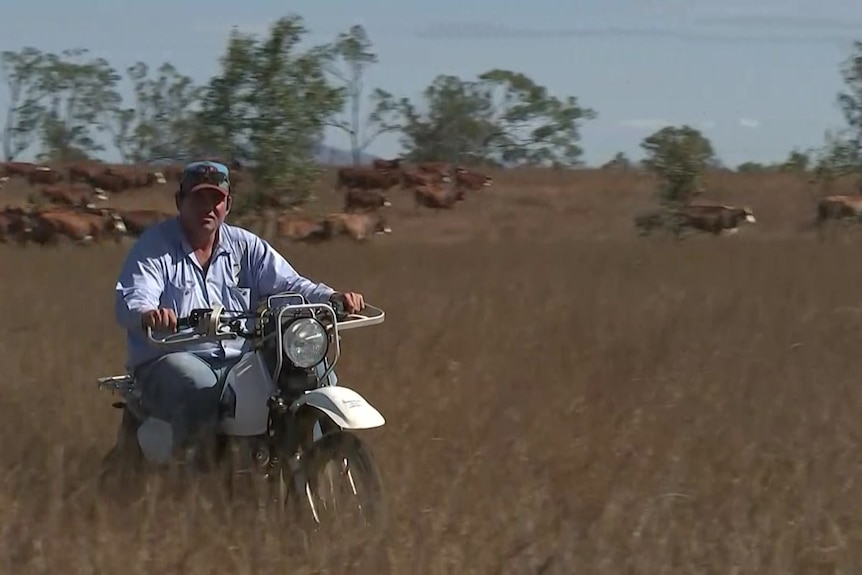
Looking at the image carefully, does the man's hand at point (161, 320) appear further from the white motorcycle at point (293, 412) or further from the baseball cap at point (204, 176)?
the baseball cap at point (204, 176)

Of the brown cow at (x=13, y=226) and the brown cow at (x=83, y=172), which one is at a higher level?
the brown cow at (x=83, y=172)

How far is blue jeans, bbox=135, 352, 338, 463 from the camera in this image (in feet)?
19.2

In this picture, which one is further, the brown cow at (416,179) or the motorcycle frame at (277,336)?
the brown cow at (416,179)

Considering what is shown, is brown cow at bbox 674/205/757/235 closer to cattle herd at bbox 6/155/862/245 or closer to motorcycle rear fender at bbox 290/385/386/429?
cattle herd at bbox 6/155/862/245

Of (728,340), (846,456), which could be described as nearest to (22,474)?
(846,456)

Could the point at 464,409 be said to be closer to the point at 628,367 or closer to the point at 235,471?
the point at 628,367

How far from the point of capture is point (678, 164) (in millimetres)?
30562

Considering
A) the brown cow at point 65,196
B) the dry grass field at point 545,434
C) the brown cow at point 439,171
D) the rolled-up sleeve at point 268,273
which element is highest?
the rolled-up sleeve at point 268,273

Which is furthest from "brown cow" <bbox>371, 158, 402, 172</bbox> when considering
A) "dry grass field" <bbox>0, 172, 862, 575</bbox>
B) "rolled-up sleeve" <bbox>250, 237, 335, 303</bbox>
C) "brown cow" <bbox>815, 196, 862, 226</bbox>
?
"rolled-up sleeve" <bbox>250, 237, 335, 303</bbox>

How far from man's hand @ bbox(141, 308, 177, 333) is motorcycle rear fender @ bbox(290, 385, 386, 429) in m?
0.54

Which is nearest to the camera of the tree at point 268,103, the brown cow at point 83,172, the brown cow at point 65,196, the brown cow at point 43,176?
the tree at point 268,103

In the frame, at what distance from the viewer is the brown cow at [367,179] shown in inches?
1953

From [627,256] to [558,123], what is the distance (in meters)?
47.1

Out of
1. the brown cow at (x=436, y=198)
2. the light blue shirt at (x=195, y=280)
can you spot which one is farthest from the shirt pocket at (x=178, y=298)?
the brown cow at (x=436, y=198)
